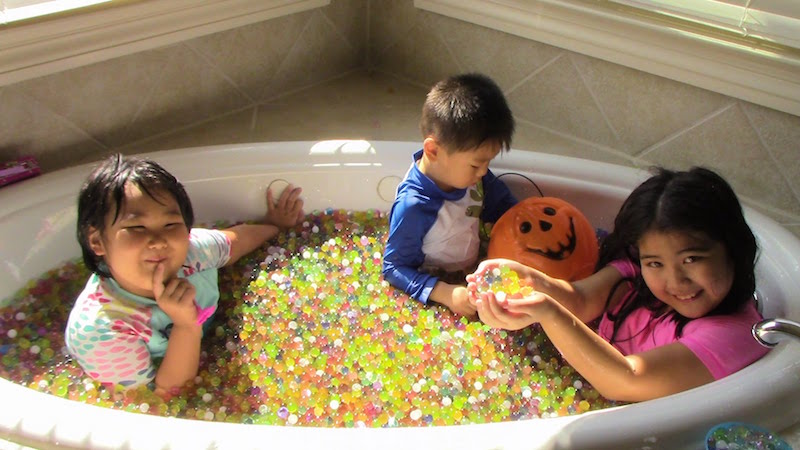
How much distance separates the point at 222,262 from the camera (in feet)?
4.71

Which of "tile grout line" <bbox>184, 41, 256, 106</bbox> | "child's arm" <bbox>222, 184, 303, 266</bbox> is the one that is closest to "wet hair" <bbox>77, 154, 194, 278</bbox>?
"child's arm" <bbox>222, 184, 303, 266</bbox>

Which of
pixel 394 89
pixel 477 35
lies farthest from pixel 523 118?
pixel 394 89

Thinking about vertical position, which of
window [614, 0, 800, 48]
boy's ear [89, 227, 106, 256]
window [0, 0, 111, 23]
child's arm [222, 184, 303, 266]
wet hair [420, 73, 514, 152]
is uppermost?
window [614, 0, 800, 48]

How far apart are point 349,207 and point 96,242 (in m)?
0.63

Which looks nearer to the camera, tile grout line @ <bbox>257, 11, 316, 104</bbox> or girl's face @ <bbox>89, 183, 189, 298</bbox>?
girl's face @ <bbox>89, 183, 189, 298</bbox>

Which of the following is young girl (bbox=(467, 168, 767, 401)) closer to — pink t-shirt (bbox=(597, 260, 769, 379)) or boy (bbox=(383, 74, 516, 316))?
pink t-shirt (bbox=(597, 260, 769, 379))

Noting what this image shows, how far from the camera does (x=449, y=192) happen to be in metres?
1.40

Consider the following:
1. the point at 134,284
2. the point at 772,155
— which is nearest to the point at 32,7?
the point at 134,284

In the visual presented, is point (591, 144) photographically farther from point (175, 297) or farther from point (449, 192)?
point (175, 297)

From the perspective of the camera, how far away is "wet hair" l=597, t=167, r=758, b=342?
1.06 metres

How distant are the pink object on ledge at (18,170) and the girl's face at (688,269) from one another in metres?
1.20

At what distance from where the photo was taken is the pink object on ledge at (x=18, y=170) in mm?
1424

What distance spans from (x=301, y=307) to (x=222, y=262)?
189 millimetres

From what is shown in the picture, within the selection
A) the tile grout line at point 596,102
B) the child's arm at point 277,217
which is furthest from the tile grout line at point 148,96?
the tile grout line at point 596,102
